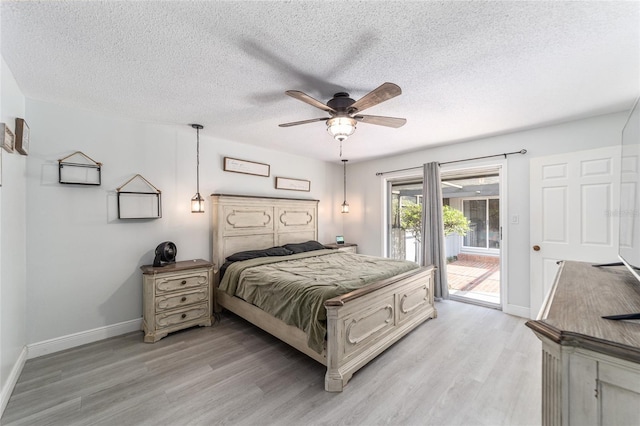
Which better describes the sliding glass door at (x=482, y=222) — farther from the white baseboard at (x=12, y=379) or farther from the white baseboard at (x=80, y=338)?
the white baseboard at (x=12, y=379)

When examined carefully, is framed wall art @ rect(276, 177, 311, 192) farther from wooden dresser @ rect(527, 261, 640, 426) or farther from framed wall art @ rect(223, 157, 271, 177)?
wooden dresser @ rect(527, 261, 640, 426)

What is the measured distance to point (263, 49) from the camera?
1.72 m

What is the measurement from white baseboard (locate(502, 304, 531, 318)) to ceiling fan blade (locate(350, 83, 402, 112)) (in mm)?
3356

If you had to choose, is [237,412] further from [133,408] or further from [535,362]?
[535,362]

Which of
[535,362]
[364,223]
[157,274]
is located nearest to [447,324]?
[535,362]

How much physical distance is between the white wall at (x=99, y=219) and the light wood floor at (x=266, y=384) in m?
0.45

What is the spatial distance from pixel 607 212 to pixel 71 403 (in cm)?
514

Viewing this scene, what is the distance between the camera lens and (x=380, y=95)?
71.6 inches

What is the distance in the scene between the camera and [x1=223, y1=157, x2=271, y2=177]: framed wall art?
3.80 meters

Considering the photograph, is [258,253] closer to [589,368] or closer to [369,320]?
[369,320]

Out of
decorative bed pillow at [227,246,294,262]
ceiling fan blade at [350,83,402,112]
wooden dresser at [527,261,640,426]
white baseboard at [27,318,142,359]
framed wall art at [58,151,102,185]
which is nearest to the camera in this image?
wooden dresser at [527,261,640,426]

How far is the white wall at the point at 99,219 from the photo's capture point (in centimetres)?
249

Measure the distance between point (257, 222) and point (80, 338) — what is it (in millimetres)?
2318

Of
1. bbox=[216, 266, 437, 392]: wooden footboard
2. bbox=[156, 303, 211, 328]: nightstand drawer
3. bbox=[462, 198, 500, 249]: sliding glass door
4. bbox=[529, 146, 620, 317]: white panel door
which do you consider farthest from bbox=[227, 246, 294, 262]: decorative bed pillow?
bbox=[462, 198, 500, 249]: sliding glass door
